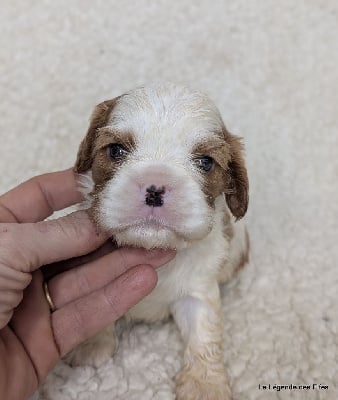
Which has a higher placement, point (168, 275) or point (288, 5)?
point (288, 5)

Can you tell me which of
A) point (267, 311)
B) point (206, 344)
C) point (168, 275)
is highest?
point (168, 275)

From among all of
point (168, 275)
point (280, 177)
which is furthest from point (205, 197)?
point (280, 177)

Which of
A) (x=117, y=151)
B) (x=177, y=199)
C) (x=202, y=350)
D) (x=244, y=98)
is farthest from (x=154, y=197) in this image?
(x=244, y=98)

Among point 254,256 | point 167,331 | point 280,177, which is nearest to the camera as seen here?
point 167,331

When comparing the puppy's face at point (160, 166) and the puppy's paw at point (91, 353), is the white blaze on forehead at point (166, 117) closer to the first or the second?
the puppy's face at point (160, 166)

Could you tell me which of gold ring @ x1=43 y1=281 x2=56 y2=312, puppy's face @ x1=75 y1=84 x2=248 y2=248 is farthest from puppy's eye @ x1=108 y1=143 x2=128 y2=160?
gold ring @ x1=43 y1=281 x2=56 y2=312

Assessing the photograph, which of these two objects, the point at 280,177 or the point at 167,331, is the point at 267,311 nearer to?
the point at 167,331

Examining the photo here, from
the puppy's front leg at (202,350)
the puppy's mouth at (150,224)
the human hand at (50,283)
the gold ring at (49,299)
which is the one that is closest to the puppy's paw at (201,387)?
the puppy's front leg at (202,350)
